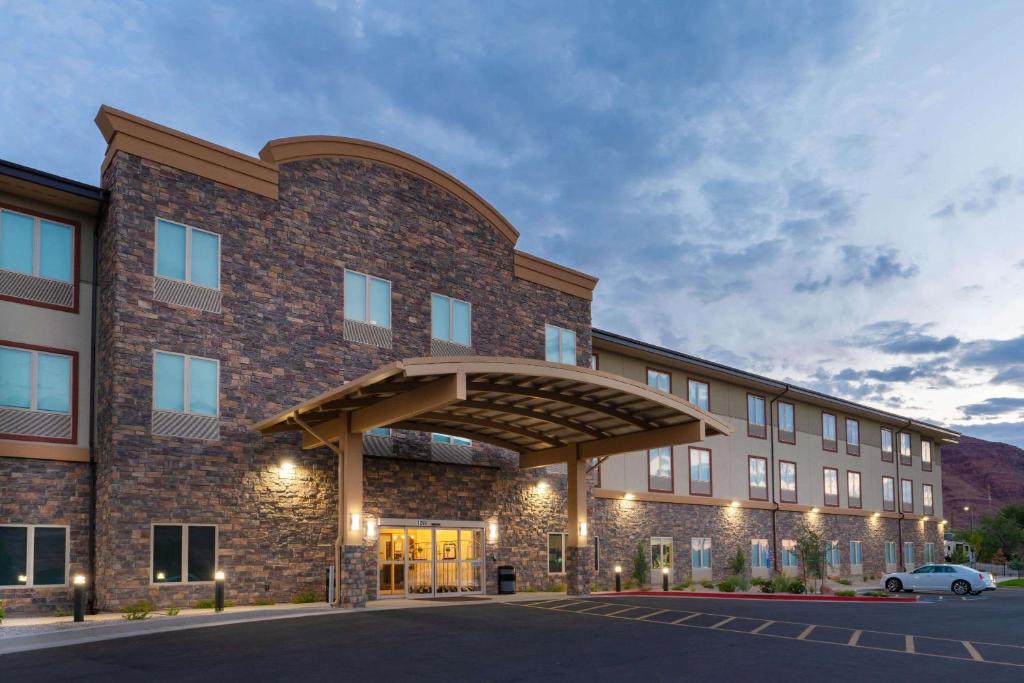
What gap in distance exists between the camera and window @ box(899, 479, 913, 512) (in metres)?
51.5

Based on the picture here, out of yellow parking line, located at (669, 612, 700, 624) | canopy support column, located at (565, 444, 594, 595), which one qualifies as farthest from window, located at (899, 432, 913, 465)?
yellow parking line, located at (669, 612, 700, 624)

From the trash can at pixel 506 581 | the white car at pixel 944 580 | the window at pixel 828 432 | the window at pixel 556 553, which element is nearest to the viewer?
the trash can at pixel 506 581

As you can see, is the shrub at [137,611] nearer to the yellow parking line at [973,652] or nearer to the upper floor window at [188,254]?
the upper floor window at [188,254]

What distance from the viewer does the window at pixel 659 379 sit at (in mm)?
34562

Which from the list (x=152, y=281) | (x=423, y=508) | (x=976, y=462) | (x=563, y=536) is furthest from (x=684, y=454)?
(x=976, y=462)

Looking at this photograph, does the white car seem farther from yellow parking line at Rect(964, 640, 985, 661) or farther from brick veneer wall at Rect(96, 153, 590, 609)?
yellow parking line at Rect(964, 640, 985, 661)

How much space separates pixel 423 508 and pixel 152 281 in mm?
9368

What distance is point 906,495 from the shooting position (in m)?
52.3

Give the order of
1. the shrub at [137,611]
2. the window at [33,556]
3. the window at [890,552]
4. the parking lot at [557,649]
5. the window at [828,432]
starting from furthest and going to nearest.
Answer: the window at [890,552], the window at [828,432], the window at [33,556], the shrub at [137,611], the parking lot at [557,649]

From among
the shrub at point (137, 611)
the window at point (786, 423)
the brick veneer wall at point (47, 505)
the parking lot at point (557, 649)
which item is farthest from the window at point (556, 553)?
the window at point (786, 423)

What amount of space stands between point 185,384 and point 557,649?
36.8ft

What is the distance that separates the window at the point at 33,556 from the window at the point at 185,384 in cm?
342

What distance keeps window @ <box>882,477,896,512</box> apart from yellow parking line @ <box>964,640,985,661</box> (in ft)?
119

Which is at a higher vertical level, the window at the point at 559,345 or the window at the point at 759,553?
the window at the point at 559,345
